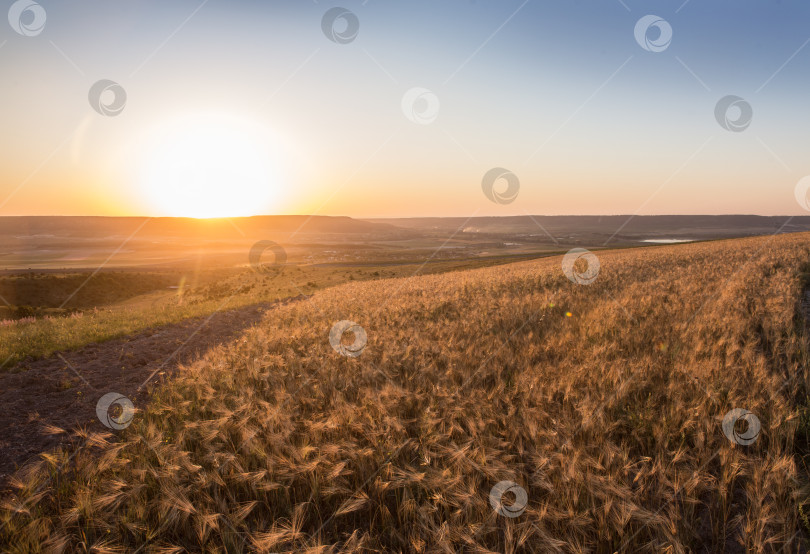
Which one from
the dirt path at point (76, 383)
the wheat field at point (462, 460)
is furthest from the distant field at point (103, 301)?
the wheat field at point (462, 460)

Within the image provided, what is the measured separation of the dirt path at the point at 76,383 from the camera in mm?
4804

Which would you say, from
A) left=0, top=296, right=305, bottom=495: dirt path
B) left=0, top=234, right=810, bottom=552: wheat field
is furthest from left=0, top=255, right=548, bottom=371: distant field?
left=0, top=234, right=810, bottom=552: wheat field

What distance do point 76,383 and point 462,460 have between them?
8.10 m

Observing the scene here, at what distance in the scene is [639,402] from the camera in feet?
12.5

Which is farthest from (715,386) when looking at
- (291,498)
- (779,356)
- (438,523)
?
(291,498)

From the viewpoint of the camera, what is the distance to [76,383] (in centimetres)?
723

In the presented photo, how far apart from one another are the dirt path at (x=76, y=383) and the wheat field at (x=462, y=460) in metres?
0.73

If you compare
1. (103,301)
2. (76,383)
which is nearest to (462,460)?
(76,383)

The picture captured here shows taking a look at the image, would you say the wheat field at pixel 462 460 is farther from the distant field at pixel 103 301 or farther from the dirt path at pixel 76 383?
the distant field at pixel 103 301

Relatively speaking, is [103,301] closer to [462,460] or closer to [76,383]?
[76,383]

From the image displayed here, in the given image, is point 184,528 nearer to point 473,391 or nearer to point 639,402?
point 473,391

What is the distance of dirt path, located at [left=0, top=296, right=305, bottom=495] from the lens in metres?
4.80

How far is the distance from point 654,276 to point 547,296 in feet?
18.4

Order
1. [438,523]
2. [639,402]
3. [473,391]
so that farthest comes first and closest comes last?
[473,391]
[639,402]
[438,523]
